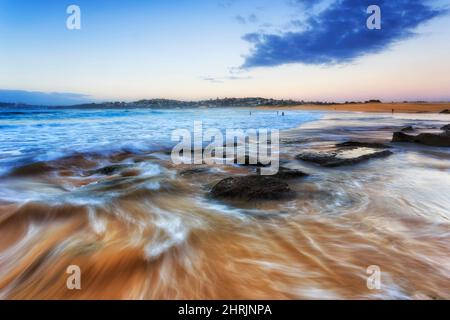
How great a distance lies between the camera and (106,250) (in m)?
3.06

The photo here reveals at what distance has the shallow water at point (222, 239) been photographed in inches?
97.7

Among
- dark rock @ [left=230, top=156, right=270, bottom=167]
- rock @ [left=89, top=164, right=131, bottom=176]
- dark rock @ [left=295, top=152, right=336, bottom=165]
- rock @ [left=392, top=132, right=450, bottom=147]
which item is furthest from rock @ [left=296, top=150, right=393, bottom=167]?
rock @ [left=89, top=164, right=131, bottom=176]

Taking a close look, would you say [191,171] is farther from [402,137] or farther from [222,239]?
[402,137]

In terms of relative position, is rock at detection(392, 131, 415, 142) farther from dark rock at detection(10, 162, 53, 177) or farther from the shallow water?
dark rock at detection(10, 162, 53, 177)

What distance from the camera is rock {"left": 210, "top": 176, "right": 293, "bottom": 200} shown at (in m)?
4.43

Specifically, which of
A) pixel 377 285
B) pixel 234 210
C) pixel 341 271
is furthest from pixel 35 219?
pixel 377 285

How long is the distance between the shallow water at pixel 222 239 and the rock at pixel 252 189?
0.17m

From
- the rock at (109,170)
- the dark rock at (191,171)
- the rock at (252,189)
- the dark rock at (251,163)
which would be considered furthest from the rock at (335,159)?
the rock at (109,170)

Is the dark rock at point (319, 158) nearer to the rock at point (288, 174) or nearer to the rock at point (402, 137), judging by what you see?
the rock at point (288, 174)

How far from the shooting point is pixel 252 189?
4.52m

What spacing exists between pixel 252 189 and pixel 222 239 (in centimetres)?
132

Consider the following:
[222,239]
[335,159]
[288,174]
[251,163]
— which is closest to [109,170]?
[251,163]
